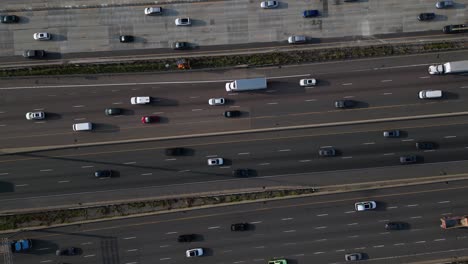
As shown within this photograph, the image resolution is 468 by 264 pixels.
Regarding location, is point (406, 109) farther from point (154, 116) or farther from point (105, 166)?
point (105, 166)

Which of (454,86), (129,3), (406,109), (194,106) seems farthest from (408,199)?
(129,3)

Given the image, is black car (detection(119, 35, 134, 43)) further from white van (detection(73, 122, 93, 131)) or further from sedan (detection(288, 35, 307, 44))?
sedan (detection(288, 35, 307, 44))

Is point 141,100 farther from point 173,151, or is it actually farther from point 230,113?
point 230,113

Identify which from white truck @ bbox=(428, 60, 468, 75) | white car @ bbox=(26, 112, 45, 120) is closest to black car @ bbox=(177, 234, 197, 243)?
white car @ bbox=(26, 112, 45, 120)

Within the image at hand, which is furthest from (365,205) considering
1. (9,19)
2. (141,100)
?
(9,19)

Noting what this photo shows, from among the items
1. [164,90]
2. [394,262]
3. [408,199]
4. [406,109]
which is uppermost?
[164,90]
